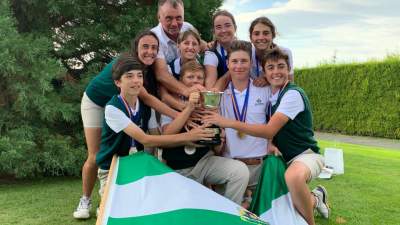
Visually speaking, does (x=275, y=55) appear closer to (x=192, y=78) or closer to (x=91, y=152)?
(x=192, y=78)

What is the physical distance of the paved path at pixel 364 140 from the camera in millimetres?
15656

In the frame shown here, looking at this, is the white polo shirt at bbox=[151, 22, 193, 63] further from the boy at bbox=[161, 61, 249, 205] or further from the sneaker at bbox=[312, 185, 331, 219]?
the sneaker at bbox=[312, 185, 331, 219]

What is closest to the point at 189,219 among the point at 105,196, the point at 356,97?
the point at 105,196

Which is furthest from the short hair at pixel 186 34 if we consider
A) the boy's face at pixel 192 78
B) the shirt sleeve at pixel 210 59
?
the boy's face at pixel 192 78

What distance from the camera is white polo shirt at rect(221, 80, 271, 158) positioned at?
159 inches

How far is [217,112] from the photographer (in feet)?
12.8

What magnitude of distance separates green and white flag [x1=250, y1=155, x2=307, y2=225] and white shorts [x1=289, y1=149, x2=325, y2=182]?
0.53 ft

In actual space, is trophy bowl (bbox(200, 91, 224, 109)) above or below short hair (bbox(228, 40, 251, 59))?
below

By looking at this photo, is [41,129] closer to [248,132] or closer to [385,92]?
[248,132]

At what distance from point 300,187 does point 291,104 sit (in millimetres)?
679

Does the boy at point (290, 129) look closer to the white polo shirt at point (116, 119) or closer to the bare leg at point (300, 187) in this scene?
the bare leg at point (300, 187)

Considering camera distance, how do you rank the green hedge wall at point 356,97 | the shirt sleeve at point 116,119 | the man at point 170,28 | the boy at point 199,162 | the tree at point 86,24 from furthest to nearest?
the green hedge wall at point 356,97
the tree at point 86,24
the man at point 170,28
the boy at point 199,162
the shirt sleeve at point 116,119

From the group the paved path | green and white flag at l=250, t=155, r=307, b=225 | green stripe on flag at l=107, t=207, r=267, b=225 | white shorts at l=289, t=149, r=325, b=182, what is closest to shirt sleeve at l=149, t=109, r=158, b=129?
green and white flag at l=250, t=155, r=307, b=225

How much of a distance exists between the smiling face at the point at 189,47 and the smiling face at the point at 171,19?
15.7 inches
